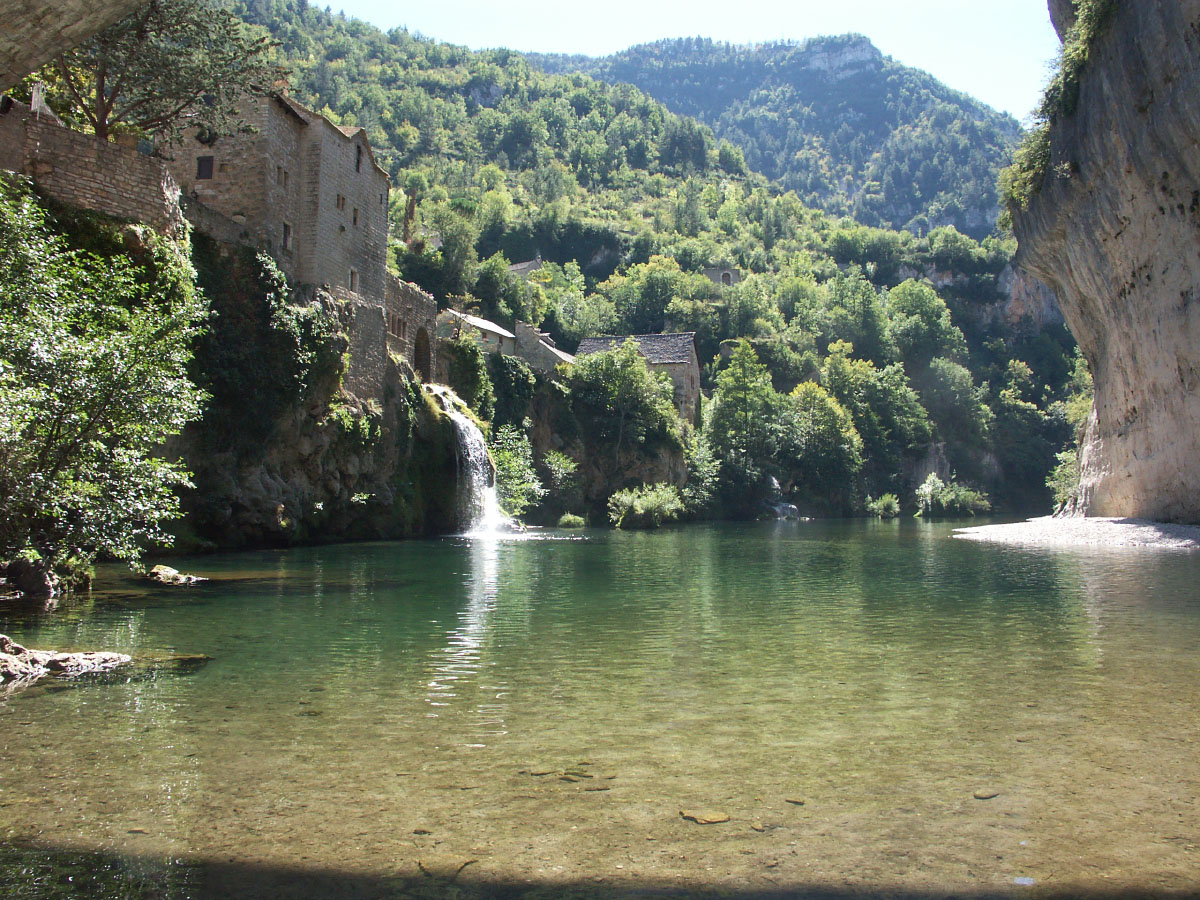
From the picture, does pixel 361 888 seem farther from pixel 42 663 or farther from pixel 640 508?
pixel 640 508

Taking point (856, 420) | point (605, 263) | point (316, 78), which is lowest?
point (856, 420)

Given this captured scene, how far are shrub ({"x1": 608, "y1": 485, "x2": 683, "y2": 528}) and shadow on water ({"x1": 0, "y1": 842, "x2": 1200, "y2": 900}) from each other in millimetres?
42949

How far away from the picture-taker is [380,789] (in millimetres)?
6012

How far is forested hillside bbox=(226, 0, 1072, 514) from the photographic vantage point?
2803 inches

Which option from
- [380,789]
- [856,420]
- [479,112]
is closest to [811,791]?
[380,789]

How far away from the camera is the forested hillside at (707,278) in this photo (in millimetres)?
71188

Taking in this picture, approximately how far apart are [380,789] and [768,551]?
25.9 m

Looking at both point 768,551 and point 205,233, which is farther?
point 768,551

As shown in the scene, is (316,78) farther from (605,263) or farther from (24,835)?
(24,835)

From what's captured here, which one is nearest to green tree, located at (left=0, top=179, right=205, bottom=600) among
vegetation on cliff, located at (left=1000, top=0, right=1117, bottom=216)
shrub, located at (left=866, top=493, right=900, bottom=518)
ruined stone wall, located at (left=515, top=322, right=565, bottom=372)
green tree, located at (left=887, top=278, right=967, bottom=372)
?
vegetation on cliff, located at (left=1000, top=0, right=1117, bottom=216)

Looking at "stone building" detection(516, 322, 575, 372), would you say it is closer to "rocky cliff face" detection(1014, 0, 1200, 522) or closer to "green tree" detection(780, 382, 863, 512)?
"green tree" detection(780, 382, 863, 512)

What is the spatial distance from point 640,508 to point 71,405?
36486 mm

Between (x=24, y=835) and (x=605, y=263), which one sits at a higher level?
(x=605, y=263)

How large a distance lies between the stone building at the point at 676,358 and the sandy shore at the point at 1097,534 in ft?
100
